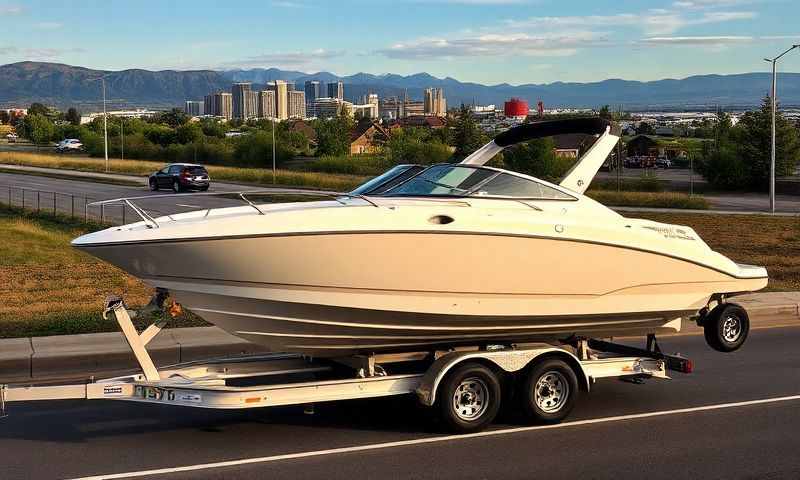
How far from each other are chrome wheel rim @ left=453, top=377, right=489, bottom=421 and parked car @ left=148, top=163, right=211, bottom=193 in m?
40.8

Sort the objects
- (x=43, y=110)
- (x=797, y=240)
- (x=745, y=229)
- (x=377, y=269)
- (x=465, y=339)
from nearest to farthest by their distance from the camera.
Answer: (x=377, y=269)
(x=465, y=339)
(x=797, y=240)
(x=745, y=229)
(x=43, y=110)

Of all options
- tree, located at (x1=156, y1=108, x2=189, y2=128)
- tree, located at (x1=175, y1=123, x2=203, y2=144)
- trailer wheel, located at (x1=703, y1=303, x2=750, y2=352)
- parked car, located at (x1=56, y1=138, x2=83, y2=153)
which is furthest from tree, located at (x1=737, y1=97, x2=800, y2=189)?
tree, located at (x1=156, y1=108, x2=189, y2=128)

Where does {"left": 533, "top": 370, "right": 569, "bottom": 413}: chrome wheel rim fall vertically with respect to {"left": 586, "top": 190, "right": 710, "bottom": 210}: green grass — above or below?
below

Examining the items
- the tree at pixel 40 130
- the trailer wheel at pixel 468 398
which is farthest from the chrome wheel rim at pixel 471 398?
the tree at pixel 40 130

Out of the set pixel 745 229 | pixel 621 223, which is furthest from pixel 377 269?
pixel 745 229

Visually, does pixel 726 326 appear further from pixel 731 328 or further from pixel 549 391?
pixel 549 391

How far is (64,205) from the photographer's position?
38125 millimetres

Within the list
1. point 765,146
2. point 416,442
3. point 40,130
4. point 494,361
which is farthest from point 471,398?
point 40,130

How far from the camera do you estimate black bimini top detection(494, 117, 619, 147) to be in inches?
407

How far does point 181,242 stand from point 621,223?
3.97 m

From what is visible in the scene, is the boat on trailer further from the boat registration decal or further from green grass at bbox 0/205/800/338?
green grass at bbox 0/205/800/338

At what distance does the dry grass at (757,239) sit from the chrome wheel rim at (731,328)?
8.27 meters

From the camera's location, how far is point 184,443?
8133 mm

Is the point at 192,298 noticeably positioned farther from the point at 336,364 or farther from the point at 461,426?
the point at 461,426
